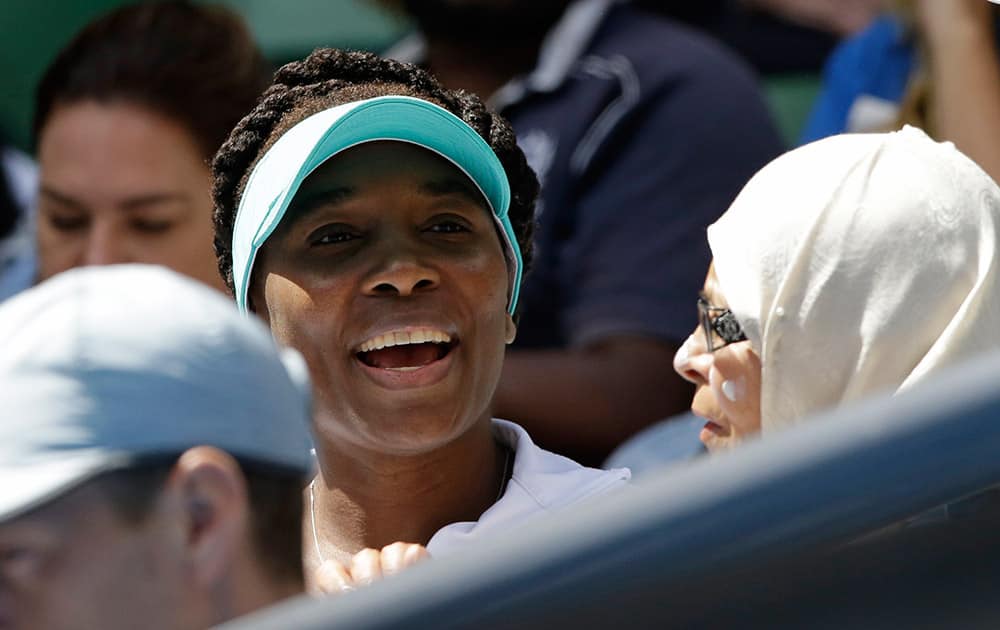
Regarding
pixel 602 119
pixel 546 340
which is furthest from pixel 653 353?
pixel 602 119

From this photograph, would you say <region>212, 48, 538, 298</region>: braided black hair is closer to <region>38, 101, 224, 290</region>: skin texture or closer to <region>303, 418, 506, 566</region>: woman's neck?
<region>303, 418, 506, 566</region>: woman's neck

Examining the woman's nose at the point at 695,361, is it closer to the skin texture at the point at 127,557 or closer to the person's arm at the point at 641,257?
the skin texture at the point at 127,557

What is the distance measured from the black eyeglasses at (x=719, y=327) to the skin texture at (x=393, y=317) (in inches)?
10.1

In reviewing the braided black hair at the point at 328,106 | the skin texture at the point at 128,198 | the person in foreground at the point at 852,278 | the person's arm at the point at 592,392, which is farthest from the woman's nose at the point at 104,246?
the person in foreground at the point at 852,278

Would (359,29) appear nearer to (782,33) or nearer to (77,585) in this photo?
(782,33)

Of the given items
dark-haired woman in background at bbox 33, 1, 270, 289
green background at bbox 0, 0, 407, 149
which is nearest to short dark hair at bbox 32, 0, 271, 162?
dark-haired woman in background at bbox 33, 1, 270, 289

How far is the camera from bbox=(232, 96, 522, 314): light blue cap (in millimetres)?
2244

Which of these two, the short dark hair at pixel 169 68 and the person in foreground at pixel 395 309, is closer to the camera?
the person in foreground at pixel 395 309

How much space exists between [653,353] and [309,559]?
5.10ft

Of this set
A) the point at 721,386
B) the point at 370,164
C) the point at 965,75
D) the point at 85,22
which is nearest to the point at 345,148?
the point at 370,164

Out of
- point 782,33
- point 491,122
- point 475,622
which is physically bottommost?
point 475,622

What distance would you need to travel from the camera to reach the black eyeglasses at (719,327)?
7.63 feet

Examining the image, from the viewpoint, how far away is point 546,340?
151 inches

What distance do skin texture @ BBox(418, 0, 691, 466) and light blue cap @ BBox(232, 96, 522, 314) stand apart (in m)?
1.24
